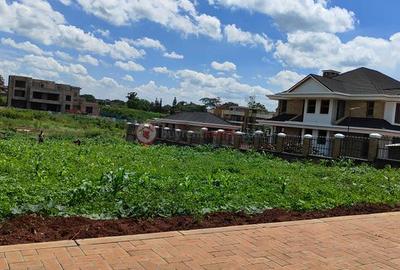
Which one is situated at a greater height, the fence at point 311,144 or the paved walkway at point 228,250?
the fence at point 311,144

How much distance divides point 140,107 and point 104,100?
42193 mm

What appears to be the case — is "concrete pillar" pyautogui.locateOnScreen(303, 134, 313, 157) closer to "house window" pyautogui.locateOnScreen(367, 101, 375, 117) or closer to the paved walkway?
"house window" pyautogui.locateOnScreen(367, 101, 375, 117)

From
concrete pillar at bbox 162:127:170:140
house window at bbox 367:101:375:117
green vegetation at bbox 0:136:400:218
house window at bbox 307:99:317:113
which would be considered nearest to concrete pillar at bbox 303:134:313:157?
house window at bbox 367:101:375:117

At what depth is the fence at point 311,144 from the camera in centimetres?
2175

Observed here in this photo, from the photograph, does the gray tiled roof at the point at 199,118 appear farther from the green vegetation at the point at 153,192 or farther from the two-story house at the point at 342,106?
the green vegetation at the point at 153,192

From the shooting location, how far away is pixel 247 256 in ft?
17.3

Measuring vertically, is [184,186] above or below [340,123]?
below

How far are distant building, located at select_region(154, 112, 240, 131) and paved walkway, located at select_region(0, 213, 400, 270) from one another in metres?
45.8

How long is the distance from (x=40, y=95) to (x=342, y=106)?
102 metres

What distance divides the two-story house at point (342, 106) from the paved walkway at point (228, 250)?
85.6 ft

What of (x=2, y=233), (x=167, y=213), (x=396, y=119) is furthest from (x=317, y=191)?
(x=396, y=119)

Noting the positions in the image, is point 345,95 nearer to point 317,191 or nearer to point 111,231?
point 317,191

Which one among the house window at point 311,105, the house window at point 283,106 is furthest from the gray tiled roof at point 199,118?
the house window at point 311,105

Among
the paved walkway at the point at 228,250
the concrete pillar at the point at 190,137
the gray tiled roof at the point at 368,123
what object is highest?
the gray tiled roof at the point at 368,123
